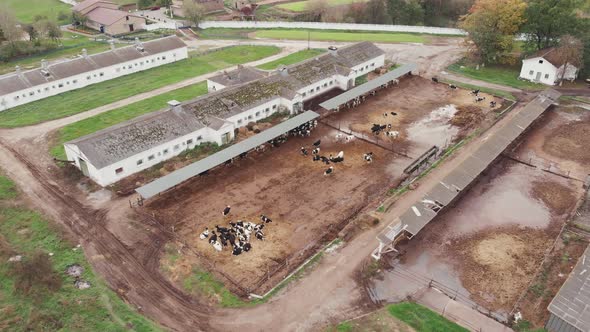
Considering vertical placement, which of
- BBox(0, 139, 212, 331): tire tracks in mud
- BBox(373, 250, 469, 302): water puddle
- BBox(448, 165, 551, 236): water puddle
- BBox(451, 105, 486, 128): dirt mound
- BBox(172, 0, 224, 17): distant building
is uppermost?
BBox(172, 0, 224, 17): distant building

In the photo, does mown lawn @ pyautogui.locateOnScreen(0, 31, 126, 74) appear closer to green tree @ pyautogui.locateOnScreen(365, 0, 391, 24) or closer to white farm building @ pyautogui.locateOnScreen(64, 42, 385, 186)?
white farm building @ pyautogui.locateOnScreen(64, 42, 385, 186)

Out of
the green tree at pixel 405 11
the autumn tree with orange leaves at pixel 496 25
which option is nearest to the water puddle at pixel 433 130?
the autumn tree with orange leaves at pixel 496 25

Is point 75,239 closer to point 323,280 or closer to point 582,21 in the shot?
point 323,280

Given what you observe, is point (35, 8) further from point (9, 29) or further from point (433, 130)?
point (433, 130)

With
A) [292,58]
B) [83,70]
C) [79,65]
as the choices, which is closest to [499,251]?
[292,58]

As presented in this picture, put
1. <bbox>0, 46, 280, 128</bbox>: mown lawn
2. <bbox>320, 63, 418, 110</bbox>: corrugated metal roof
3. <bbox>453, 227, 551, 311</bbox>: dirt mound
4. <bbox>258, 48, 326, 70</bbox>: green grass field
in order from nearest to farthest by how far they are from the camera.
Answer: <bbox>453, 227, 551, 311</bbox>: dirt mound < <bbox>320, 63, 418, 110</bbox>: corrugated metal roof < <bbox>0, 46, 280, 128</bbox>: mown lawn < <bbox>258, 48, 326, 70</bbox>: green grass field

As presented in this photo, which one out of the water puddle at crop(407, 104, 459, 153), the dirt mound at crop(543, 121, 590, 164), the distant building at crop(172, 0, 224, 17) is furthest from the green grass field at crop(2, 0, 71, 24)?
the dirt mound at crop(543, 121, 590, 164)

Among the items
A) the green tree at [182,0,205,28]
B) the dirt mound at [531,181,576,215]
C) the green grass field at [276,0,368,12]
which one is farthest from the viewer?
the green grass field at [276,0,368,12]
